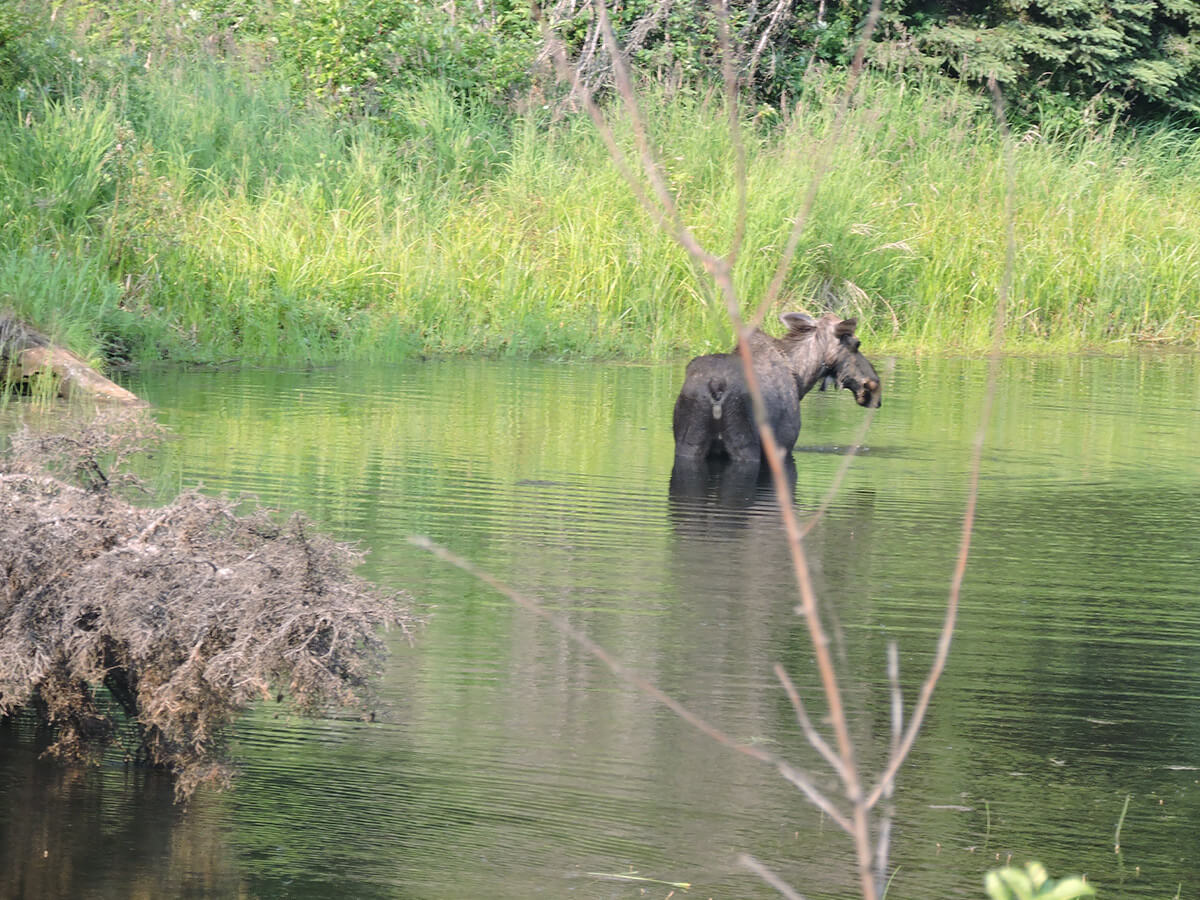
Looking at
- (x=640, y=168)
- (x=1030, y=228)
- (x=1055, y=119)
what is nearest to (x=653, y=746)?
(x=640, y=168)

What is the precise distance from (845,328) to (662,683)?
6098 millimetres

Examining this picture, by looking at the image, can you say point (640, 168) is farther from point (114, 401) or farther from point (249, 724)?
point (249, 724)

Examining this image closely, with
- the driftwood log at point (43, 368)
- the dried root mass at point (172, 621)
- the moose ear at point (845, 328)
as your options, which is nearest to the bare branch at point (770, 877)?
the dried root mass at point (172, 621)

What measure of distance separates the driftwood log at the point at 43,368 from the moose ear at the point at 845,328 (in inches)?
182

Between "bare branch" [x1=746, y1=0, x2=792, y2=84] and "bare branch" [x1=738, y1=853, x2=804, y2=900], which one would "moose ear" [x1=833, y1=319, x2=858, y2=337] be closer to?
"bare branch" [x1=738, y1=853, x2=804, y2=900]

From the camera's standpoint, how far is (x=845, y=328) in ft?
38.8

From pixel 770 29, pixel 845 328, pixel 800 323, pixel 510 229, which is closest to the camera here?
pixel 845 328

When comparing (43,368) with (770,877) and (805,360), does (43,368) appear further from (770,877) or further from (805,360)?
(770,877)

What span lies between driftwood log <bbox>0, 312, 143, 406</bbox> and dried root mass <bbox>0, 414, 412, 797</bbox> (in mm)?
7452

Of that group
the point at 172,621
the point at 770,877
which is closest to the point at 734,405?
the point at 172,621

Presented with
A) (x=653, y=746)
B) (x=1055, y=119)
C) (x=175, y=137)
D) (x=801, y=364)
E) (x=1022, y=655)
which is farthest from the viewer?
(x=1055, y=119)

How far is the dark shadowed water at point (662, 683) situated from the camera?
4.58m

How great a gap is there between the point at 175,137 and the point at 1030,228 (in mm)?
8977

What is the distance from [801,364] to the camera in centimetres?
1195
